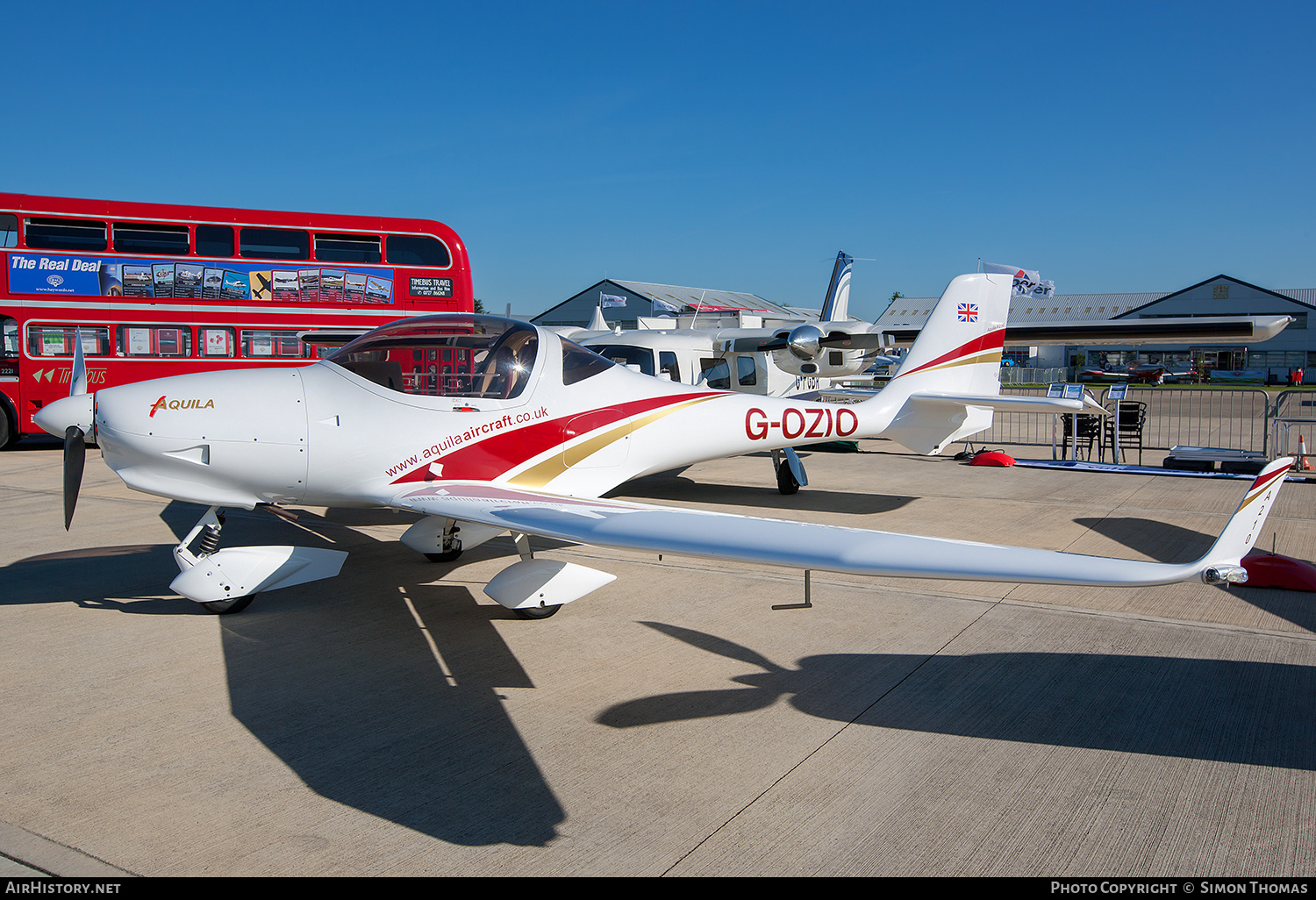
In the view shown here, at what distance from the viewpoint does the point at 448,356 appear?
222 inches

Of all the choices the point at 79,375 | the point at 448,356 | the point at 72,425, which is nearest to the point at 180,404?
the point at 72,425

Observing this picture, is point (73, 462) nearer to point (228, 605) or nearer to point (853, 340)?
point (228, 605)

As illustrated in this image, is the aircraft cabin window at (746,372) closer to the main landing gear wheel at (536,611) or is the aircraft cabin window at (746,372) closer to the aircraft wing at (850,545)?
the main landing gear wheel at (536,611)

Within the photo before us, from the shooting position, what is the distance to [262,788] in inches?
121

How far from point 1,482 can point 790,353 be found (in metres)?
11.6

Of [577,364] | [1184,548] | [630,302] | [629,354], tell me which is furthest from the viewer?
[630,302]

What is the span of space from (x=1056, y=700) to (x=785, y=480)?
20.0ft

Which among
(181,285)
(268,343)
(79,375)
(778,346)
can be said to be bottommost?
(79,375)

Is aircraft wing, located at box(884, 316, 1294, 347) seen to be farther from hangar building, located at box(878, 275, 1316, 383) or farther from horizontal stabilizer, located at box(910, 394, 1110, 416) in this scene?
hangar building, located at box(878, 275, 1316, 383)

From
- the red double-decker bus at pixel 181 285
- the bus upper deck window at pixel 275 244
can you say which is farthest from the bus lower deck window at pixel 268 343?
the bus upper deck window at pixel 275 244

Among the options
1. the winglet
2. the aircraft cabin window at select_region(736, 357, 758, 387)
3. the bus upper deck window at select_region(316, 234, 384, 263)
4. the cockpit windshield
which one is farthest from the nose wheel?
the bus upper deck window at select_region(316, 234, 384, 263)

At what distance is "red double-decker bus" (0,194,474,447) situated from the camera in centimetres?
1388

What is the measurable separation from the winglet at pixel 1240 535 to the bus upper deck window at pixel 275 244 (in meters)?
15.5
